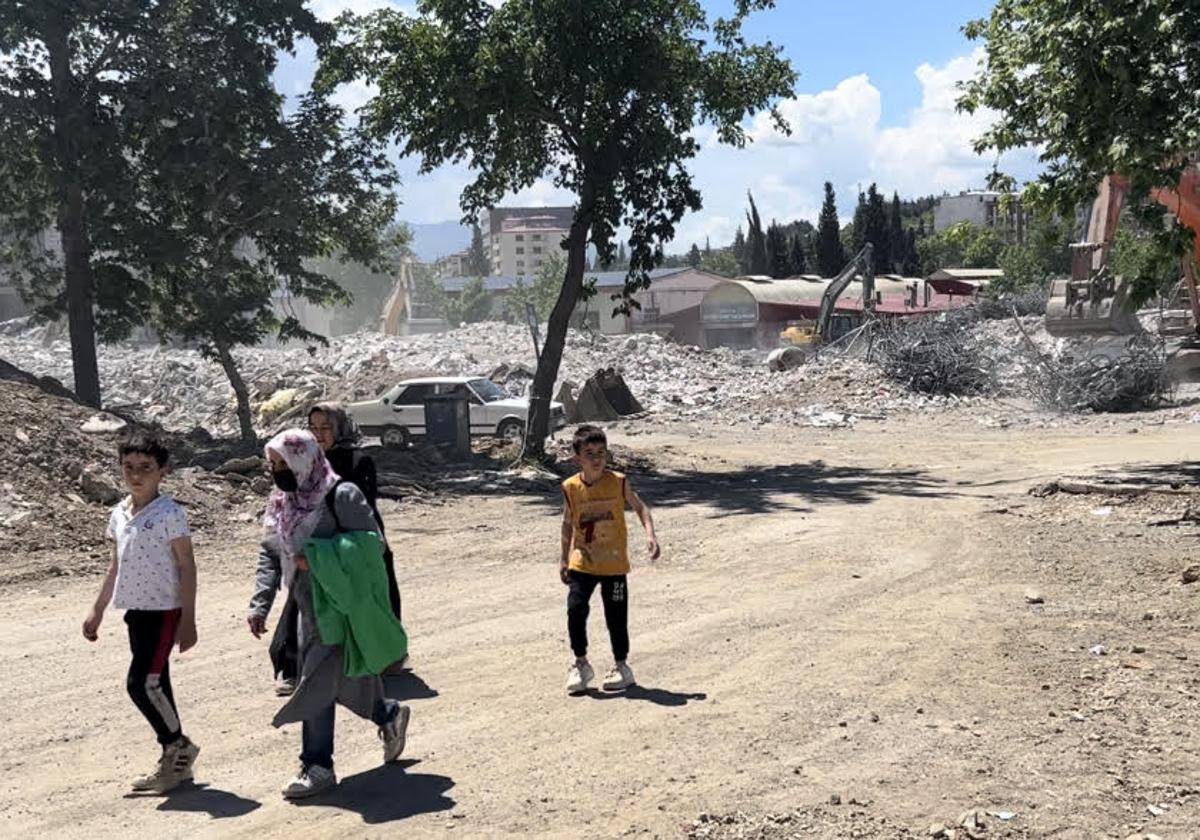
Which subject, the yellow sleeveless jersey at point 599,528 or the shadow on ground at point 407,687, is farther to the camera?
the shadow on ground at point 407,687

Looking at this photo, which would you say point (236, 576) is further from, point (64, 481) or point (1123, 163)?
point (1123, 163)

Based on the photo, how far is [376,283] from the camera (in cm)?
16775

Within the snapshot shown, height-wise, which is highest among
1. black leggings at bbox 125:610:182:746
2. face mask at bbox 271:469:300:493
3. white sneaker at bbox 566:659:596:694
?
face mask at bbox 271:469:300:493

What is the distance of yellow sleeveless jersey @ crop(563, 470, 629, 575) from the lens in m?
→ 7.09

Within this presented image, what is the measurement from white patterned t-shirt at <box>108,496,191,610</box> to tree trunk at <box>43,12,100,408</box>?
1964cm

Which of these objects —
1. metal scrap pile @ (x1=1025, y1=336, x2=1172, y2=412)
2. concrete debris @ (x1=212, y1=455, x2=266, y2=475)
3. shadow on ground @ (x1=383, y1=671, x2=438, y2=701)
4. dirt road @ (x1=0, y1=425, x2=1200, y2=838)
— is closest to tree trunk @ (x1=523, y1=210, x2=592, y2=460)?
concrete debris @ (x1=212, y1=455, x2=266, y2=475)

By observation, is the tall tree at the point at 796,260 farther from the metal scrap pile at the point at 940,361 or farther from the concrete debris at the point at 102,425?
the concrete debris at the point at 102,425

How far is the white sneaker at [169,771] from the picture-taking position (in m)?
5.91

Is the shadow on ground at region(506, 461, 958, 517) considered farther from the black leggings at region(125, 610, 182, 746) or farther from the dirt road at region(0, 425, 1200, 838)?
the black leggings at region(125, 610, 182, 746)

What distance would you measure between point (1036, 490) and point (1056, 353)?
55.0 feet

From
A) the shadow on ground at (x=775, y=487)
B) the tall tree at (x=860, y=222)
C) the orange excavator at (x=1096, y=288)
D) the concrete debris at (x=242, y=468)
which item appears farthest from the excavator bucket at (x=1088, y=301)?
the tall tree at (x=860, y=222)

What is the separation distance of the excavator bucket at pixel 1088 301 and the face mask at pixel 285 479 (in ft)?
70.3

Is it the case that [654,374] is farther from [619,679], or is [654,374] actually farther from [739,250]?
[739,250]

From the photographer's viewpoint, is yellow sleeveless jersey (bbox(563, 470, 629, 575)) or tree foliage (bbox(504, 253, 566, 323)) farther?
tree foliage (bbox(504, 253, 566, 323))
